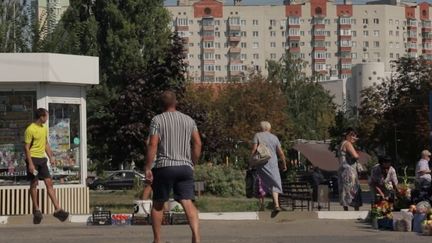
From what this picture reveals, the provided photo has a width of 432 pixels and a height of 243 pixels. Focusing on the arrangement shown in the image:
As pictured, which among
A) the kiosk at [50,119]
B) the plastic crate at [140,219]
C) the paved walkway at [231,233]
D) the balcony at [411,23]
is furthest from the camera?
the balcony at [411,23]

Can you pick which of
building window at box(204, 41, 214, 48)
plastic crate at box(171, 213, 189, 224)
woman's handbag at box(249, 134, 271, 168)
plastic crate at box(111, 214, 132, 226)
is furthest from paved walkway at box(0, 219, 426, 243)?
building window at box(204, 41, 214, 48)

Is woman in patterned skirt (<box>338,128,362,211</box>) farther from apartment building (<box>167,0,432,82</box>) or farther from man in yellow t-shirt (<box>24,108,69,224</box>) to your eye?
apartment building (<box>167,0,432,82</box>)

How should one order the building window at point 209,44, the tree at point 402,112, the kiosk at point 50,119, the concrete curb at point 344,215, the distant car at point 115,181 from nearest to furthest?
the concrete curb at point 344,215 → the kiosk at point 50,119 → the distant car at point 115,181 → the tree at point 402,112 → the building window at point 209,44

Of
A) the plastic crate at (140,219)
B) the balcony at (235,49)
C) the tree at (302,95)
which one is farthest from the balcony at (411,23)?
the plastic crate at (140,219)

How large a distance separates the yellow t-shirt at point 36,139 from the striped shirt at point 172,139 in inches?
178

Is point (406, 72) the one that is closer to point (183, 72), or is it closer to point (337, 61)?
point (183, 72)

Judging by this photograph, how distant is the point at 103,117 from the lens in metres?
24.2

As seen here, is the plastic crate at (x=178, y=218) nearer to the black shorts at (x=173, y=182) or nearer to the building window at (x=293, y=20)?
the black shorts at (x=173, y=182)

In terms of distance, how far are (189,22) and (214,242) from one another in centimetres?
14200

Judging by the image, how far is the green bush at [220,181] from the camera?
3020 centimetres

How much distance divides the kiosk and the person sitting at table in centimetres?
586

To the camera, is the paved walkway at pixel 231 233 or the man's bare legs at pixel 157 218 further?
the paved walkway at pixel 231 233

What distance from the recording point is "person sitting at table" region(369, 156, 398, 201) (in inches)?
666

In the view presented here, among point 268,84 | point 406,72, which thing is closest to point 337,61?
point 268,84
